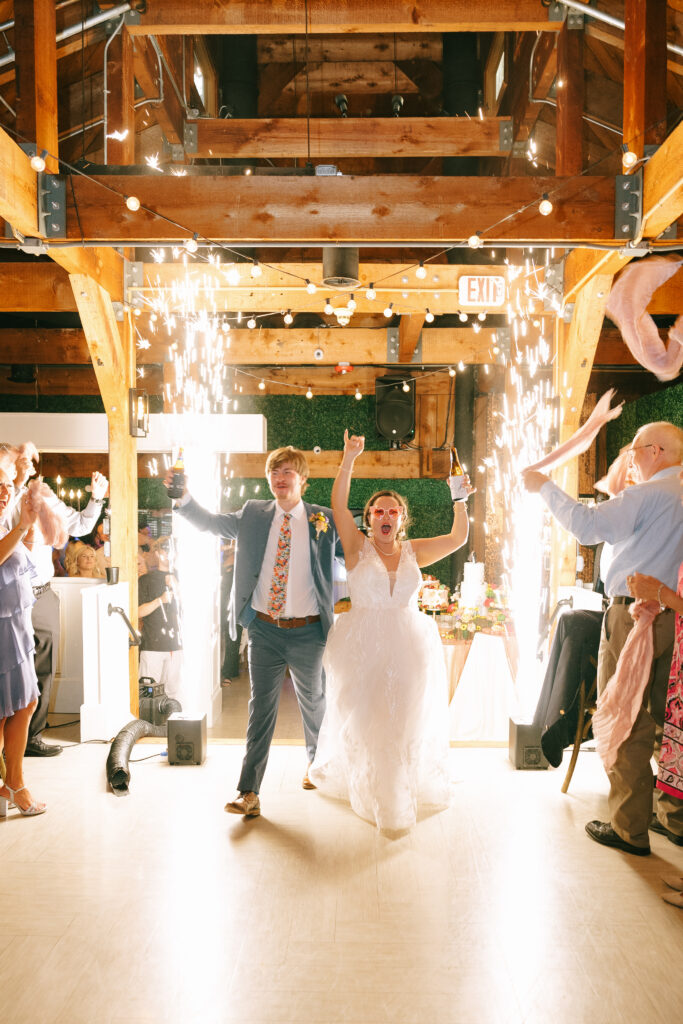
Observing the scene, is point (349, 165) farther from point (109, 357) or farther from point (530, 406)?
point (109, 357)

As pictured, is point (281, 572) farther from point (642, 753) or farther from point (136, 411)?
point (136, 411)

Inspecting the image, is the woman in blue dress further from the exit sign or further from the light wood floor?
the exit sign

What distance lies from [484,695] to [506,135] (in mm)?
4101

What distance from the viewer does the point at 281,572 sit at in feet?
10.8

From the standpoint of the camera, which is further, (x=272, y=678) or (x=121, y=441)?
(x=121, y=441)

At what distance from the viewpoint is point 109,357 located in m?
4.65

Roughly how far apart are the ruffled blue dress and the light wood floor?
1.77 ft

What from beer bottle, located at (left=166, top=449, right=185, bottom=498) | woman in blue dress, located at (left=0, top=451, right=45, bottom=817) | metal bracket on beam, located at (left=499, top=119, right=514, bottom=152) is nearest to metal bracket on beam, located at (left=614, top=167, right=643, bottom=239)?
metal bracket on beam, located at (left=499, top=119, right=514, bottom=152)

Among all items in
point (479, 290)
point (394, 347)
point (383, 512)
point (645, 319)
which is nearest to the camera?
point (383, 512)

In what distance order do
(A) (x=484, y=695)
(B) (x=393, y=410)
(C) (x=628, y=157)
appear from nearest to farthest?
(C) (x=628, y=157) < (A) (x=484, y=695) < (B) (x=393, y=410)

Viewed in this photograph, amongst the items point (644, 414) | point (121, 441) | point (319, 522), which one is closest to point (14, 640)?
point (319, 522)

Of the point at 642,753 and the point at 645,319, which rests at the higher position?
the point at 645,319

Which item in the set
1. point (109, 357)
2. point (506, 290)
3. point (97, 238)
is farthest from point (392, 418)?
point (97, 238)

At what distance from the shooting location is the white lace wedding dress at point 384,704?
9.89ft
